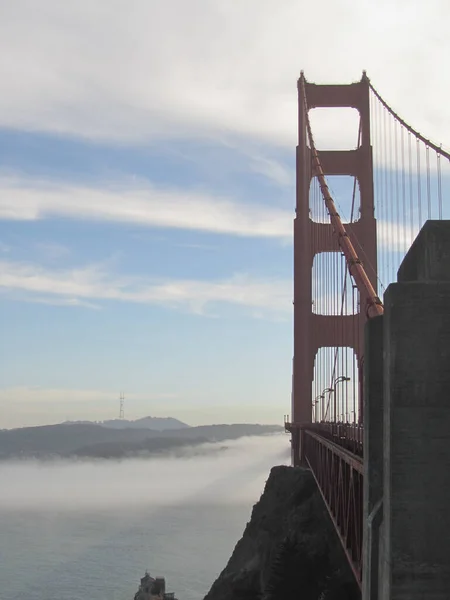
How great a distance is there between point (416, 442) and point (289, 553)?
16.4 meters

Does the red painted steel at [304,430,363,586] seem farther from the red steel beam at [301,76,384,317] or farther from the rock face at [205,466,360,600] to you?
the rock face at [205,466,360,600]

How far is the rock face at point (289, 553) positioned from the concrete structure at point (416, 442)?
11.7 m

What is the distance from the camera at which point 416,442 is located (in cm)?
757

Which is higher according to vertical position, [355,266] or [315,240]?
[315,240]

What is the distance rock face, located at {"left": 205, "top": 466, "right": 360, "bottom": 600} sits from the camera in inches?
820

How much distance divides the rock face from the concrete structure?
38.5 feet

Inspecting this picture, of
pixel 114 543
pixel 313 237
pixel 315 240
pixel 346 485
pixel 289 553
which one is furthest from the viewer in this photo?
pixel 114 543

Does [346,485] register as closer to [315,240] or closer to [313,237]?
[315,240]

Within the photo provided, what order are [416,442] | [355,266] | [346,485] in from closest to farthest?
[416,442] → [346,485] → [355,266]

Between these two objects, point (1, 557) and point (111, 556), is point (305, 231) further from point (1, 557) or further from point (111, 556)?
point (1, 557)

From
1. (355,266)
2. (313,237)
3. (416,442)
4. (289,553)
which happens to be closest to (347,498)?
(355,266)

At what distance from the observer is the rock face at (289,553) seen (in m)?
20.8

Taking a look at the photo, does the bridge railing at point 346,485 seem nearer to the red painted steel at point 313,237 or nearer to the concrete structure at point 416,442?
the concrete structure at point 416,442

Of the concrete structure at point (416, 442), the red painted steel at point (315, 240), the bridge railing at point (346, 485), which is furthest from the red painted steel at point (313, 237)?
the concrete structure at point (416, 442)
